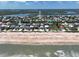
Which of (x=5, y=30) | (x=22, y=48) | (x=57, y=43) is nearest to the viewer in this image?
(x=22, y=48)

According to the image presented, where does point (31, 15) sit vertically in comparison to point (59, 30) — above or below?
above

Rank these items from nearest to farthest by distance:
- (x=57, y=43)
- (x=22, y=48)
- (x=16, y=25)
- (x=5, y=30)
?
(x=22, y=48), (x=57, y=43), (x=5, y=30), (x=16, y=25)

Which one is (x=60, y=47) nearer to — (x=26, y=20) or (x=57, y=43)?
(x=57, y=43)

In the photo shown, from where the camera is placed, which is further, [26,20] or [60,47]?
[26,20]

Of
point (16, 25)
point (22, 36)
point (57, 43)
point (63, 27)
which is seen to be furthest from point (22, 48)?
point (63, 27)

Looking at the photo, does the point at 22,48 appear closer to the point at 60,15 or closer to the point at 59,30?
the point at 59,30

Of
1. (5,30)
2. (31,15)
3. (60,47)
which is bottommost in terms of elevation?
(60,47)
